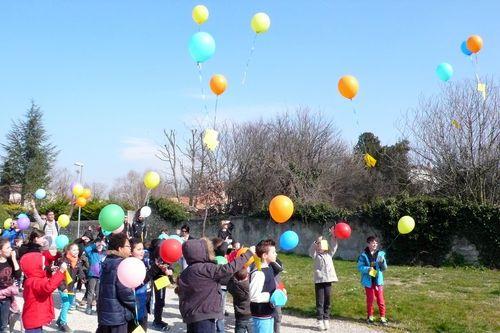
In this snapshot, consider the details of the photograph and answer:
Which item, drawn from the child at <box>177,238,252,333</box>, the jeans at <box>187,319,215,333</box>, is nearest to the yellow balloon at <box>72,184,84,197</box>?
the child at <box>177,238,252,333</box>

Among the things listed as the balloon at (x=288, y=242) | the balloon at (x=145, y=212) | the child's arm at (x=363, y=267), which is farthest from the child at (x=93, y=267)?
the child's arm at (x=363, y=267)

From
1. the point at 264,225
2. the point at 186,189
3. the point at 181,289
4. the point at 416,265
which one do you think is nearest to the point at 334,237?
the point at 181,289

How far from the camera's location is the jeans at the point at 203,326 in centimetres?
488

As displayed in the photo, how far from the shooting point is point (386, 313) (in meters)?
9.26

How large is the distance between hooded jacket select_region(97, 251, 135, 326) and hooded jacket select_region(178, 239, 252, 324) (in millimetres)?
751

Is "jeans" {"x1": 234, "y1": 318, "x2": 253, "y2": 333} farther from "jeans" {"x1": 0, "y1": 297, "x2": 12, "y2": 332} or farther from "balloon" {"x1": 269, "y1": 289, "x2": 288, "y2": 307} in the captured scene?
"jeans" {"x1": 0, "y1": 297, "x2": 12, "y2": 332}

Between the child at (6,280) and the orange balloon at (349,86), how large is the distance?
21.3 feet

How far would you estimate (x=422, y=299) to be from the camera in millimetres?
10391

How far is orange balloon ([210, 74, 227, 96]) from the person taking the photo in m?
10.2

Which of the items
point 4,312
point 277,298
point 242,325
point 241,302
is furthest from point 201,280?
point 4,312

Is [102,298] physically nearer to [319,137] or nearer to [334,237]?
[334,237]

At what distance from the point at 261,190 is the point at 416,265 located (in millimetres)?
13293

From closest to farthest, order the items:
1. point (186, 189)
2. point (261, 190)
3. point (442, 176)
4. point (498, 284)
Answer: point (498, 284)
point (442, 176)
point (261, 190)
point (186, 189)

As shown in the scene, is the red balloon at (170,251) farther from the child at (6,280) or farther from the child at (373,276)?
the child at (373,276)
